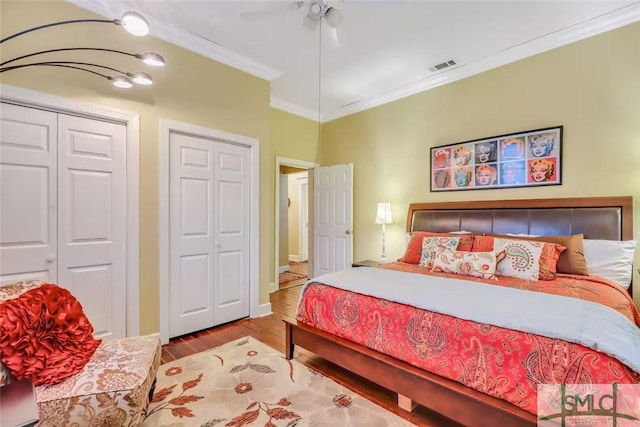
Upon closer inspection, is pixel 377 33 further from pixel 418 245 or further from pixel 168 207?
pixel 168 207

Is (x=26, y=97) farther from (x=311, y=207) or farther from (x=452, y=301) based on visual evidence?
(x=311, y=207)

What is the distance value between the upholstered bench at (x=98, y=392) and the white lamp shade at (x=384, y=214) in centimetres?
311

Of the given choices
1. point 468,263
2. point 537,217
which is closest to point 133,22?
point 468,263

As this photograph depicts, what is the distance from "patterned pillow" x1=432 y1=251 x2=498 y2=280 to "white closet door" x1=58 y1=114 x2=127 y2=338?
112 inches

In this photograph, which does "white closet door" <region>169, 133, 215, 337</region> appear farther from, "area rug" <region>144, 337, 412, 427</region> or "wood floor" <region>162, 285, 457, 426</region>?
"area rug" <region>144, 337, 412, 427</region>

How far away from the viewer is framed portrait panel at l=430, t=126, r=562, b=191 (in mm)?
2980

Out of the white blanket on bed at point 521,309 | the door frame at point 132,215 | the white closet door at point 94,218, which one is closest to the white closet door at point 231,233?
the door frame at point 132,215

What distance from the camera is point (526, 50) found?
308 centimetres

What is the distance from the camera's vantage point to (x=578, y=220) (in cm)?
278

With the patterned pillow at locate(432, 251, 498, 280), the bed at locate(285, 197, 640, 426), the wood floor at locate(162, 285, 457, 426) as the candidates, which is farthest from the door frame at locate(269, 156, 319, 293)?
the patterned pillow at locate(432, 251, 498, 280)

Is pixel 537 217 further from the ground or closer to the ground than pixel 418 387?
further from the ground

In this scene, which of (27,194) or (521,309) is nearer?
(521,309)

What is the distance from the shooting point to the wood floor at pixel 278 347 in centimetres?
183

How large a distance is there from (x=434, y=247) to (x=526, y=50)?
2294 millimetres
